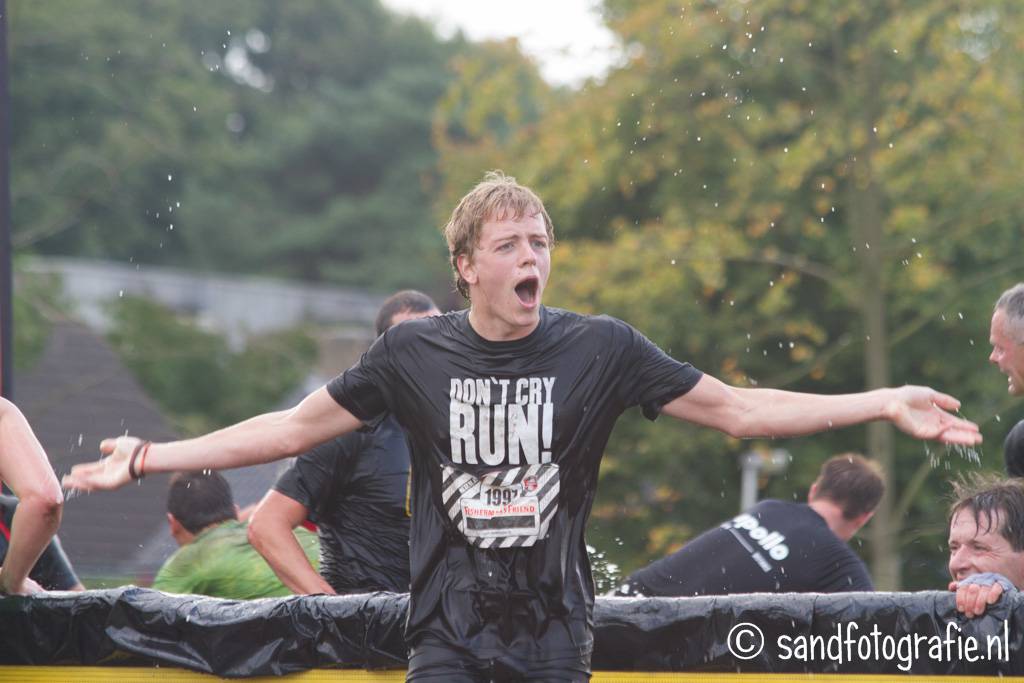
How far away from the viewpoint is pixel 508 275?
13.1 feet

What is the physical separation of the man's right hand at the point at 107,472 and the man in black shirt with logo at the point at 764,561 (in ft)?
8.97

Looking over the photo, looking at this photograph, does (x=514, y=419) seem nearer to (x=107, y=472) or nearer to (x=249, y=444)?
(x=249, y=444)

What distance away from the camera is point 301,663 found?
4711 millimetres

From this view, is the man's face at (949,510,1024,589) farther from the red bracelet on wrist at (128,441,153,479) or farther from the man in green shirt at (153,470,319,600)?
the man in green shirt at (153,470,319,600)

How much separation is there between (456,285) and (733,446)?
46.8 feet

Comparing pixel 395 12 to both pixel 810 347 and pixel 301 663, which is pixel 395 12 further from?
pixel 301 663

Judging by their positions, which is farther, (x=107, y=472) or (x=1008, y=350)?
(x=1008, y=350)

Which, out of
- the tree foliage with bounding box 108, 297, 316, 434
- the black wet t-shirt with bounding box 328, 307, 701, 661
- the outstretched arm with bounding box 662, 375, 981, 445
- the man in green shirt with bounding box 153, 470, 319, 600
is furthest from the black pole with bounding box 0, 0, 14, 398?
the tree foliage with bounding box 108, 297, 316, 434

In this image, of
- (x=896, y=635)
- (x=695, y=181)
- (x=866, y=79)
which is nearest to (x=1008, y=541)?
(x=896, y=635)

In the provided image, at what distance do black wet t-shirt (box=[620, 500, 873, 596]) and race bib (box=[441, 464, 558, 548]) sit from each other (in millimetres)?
2473

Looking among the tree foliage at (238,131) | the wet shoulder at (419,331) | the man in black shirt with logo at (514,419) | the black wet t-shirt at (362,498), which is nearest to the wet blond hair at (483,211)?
the man in black shirt with logo at (514,419)

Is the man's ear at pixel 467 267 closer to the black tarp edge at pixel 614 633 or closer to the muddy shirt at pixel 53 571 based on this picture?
the black tarp edge at pixel 614 633

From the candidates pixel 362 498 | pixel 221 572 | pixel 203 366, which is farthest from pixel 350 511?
pixel 203 366

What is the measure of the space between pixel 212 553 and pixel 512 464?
2.93 metres
